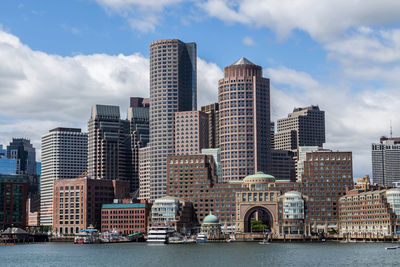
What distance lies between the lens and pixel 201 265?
18175 centimetres

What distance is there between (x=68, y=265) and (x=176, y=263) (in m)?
28.8

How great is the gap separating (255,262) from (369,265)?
99.4ft

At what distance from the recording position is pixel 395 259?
633 ft

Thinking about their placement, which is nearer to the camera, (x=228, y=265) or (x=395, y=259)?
(x=228, y=265)

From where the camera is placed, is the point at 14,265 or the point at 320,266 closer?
the point at 320,266

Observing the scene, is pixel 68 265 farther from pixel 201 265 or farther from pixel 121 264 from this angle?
pixel 201 265

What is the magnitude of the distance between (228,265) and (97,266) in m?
34.2

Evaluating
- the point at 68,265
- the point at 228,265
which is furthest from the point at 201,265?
the point at 68,265

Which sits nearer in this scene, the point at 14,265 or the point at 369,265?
the point at 369,265

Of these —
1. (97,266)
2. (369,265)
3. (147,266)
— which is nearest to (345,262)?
(369,265)

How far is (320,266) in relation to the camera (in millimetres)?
173000

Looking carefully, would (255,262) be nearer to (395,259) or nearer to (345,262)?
(345,262)

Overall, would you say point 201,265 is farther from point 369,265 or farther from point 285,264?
point 369,265

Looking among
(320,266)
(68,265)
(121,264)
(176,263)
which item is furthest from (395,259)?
(68,265)
